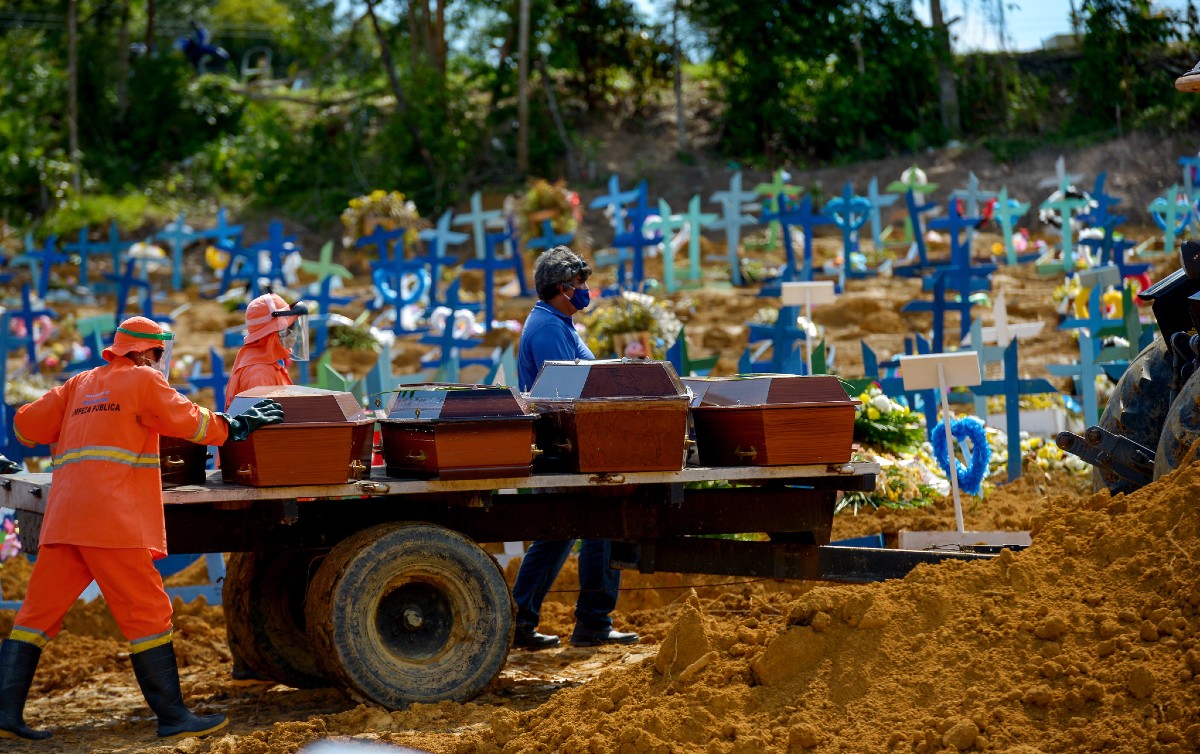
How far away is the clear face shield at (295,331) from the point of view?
252 inches

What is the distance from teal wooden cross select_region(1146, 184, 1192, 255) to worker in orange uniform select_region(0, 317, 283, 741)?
516 inches

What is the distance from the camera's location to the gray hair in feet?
21.2

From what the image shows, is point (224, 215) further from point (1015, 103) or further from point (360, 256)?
point (1015, 103)

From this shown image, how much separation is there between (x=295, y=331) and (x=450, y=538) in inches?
61.6

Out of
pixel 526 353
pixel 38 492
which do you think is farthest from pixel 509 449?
pixel 38 492

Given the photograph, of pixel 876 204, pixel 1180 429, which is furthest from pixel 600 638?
pixel 876 204

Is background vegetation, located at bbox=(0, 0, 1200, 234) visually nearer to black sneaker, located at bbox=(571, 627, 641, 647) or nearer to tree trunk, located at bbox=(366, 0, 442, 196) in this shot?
tree trunk, located at bbox=(366, 0, 442, 196)

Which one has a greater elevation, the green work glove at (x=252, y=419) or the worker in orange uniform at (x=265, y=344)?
the worker in orange uniform at (x=265, y=344)

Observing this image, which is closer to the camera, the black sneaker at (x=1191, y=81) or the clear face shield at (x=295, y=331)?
the black sneaker at (x=1191, y=81)

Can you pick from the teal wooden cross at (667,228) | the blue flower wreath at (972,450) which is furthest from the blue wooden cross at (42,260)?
the blue flower wreath at (972,450)

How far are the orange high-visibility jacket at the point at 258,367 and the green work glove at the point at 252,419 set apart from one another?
1084 millimetres

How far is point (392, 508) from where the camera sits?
563cm

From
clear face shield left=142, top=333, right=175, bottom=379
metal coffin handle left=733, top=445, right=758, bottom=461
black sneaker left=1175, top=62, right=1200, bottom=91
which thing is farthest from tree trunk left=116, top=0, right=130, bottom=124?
black sneaker left=1175, top=62, right=1200, bottom=91

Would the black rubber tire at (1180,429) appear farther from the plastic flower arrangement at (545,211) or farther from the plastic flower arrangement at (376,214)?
the plastic flower arrangement at (376,214)
